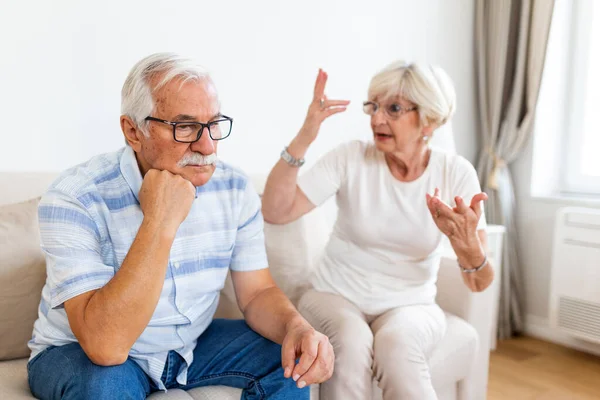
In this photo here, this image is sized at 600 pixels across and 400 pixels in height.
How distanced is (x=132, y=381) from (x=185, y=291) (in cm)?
24

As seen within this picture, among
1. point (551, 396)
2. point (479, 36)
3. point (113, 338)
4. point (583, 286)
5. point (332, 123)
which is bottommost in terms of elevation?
point (551, 396)

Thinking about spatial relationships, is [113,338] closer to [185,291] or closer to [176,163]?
[185,291]

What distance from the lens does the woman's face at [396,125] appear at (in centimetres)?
167

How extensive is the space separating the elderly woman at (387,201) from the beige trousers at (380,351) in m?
0.01

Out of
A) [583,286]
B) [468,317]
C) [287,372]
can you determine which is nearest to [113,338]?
[287,372]

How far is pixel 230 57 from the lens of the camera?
2.14 m

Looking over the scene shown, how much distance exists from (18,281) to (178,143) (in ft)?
2.01

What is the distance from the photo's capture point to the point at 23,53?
170 cm

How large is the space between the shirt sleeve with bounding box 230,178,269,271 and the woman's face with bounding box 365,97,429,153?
52 centimetres

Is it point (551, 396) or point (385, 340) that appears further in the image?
point (551, 396)

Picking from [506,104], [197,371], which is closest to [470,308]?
[197,371]

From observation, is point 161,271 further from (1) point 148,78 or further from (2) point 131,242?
(1) point 148,78

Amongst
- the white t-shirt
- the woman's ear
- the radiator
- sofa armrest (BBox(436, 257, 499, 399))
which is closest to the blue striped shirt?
the white t-shirt

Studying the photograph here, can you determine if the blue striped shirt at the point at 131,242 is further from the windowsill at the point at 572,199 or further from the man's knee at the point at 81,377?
the windowsill at the point at 572,199
